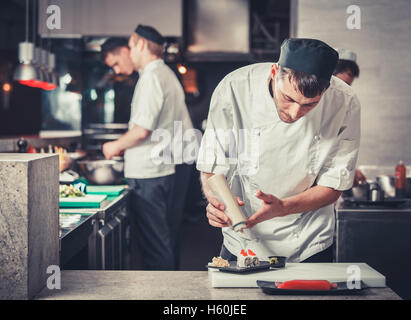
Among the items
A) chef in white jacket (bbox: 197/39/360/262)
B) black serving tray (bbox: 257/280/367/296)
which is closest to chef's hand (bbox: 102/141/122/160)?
chef in white jacket (bbox: 197/39/360/262)

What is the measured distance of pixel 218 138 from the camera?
169cm

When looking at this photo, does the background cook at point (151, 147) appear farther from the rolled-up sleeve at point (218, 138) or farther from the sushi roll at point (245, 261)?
the sushi roll at point (245, 261)

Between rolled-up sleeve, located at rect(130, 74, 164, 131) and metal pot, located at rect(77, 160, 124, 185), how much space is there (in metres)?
0.31

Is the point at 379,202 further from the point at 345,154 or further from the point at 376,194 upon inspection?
the point at 345,154

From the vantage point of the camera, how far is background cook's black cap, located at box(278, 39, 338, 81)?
1.46m

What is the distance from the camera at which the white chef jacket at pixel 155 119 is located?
3178 mm

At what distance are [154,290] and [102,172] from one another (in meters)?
2.12

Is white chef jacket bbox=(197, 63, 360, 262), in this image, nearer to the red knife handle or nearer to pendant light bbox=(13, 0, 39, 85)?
the red knife handle

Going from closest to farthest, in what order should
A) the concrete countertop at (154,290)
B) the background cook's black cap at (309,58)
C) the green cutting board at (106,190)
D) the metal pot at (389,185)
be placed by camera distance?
1. the concrete countertop at (154,290)
2. the background cook's black cap at (309,58)
3. the green cutting board at (106,190)
4. the metal pot at (389,185)

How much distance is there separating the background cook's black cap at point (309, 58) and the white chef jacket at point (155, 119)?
1735 millimetres

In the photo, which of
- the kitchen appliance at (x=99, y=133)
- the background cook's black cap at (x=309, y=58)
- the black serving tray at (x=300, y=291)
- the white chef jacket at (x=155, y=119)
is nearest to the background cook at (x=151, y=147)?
the white chef jacket at (x=155, y=119)

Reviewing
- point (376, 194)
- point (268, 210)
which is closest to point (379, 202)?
point (376, 194)
